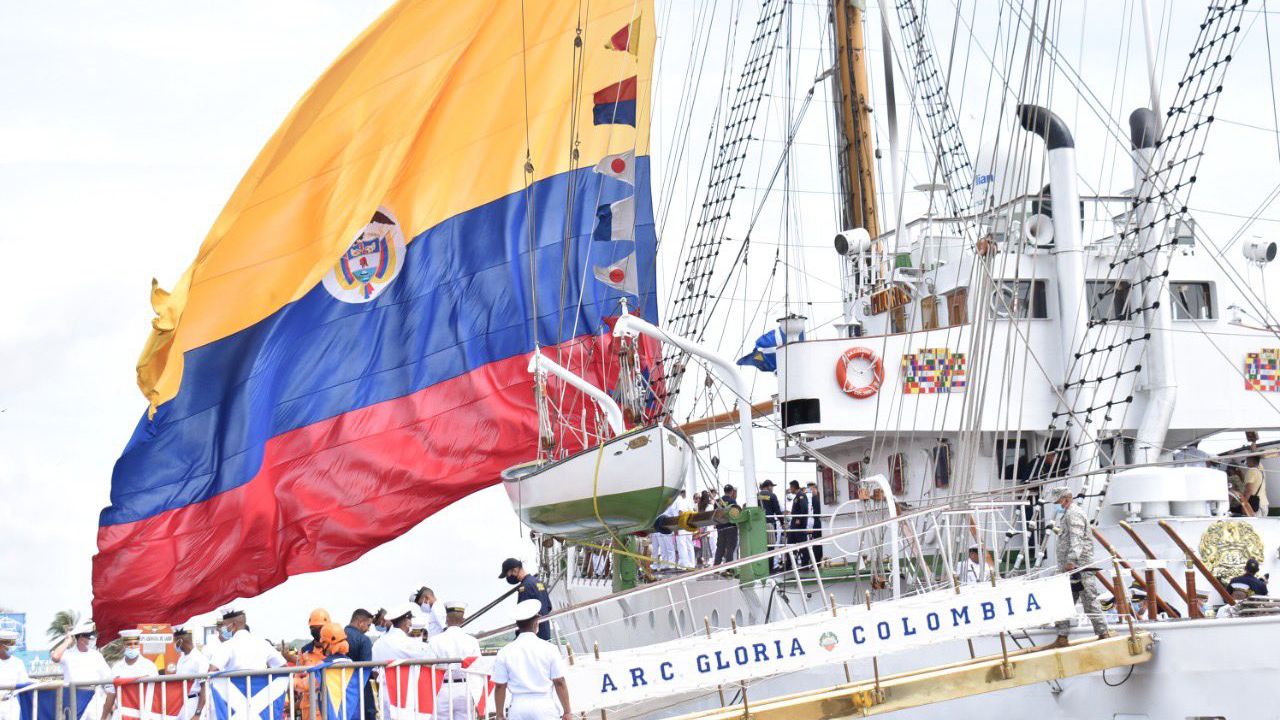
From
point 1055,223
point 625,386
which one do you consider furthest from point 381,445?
point 1055,223

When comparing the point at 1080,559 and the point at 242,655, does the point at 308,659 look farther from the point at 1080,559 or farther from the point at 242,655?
the point at 1080,559

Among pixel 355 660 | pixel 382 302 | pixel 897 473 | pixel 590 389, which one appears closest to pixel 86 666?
pixel 355 660

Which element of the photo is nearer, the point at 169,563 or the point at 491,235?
the point at 169,563

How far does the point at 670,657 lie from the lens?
41.8 feet

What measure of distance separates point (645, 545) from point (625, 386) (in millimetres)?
2256

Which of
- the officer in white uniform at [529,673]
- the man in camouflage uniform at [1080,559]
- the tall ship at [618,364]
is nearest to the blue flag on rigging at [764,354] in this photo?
the tall ship at [618,364]

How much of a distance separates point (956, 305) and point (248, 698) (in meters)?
13.5

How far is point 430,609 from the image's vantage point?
16.5 m

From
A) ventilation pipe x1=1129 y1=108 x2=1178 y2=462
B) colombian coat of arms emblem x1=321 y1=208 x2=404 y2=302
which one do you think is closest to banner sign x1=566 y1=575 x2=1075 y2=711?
ventilation pipe x1=1129 y1=108 x2=1178 y2=462

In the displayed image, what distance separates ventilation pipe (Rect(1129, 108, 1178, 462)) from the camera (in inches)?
767

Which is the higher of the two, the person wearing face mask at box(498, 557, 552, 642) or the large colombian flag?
the large colombian flag

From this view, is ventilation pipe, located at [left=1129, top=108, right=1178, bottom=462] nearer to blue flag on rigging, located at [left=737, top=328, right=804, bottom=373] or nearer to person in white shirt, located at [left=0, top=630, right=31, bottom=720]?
blue flag on rigging, located at [left=737, top=328, right=804, bottom=373]

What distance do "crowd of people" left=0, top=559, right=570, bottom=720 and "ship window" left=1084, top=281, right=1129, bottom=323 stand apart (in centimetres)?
963

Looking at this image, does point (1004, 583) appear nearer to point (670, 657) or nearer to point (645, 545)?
point (670, 657)
